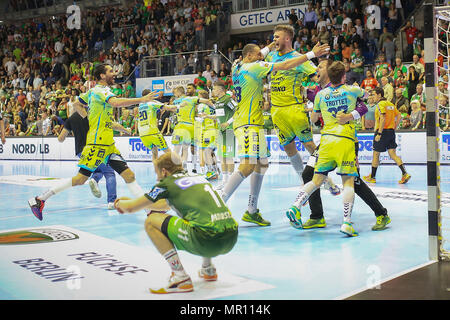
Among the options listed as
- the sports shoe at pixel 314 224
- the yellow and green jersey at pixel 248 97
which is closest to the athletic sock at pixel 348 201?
the sports shoe at pixel 314 224

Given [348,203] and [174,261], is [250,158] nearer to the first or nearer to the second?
[348,203]

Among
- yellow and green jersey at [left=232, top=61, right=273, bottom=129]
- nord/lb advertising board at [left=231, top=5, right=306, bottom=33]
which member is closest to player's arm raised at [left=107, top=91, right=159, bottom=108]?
yellow and green jersey at [left=232, top=61, right=273, bottom=129]

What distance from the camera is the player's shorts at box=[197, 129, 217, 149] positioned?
12.5 meters

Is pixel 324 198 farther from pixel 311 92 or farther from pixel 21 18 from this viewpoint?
pixel 21 18

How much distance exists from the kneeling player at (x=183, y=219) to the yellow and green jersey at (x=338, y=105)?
2670mm

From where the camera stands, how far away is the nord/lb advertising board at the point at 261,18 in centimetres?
2384

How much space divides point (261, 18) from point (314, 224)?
19.5 meters

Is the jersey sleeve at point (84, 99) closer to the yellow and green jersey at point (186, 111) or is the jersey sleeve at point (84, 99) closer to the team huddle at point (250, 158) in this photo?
the team huddle at point (250, 158)

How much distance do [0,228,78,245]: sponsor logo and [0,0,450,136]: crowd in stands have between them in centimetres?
810

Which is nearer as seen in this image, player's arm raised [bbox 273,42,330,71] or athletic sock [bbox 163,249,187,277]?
athletic sock [bbox 163,249,187,277]

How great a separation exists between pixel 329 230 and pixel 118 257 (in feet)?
9.08

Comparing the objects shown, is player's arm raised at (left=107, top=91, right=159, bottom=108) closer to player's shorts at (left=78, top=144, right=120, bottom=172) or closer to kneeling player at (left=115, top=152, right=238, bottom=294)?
player's shorts at (left=78, top=144, right=120, bottom=172)

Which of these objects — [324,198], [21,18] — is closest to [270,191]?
[324,198]

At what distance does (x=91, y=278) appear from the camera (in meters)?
4.61
